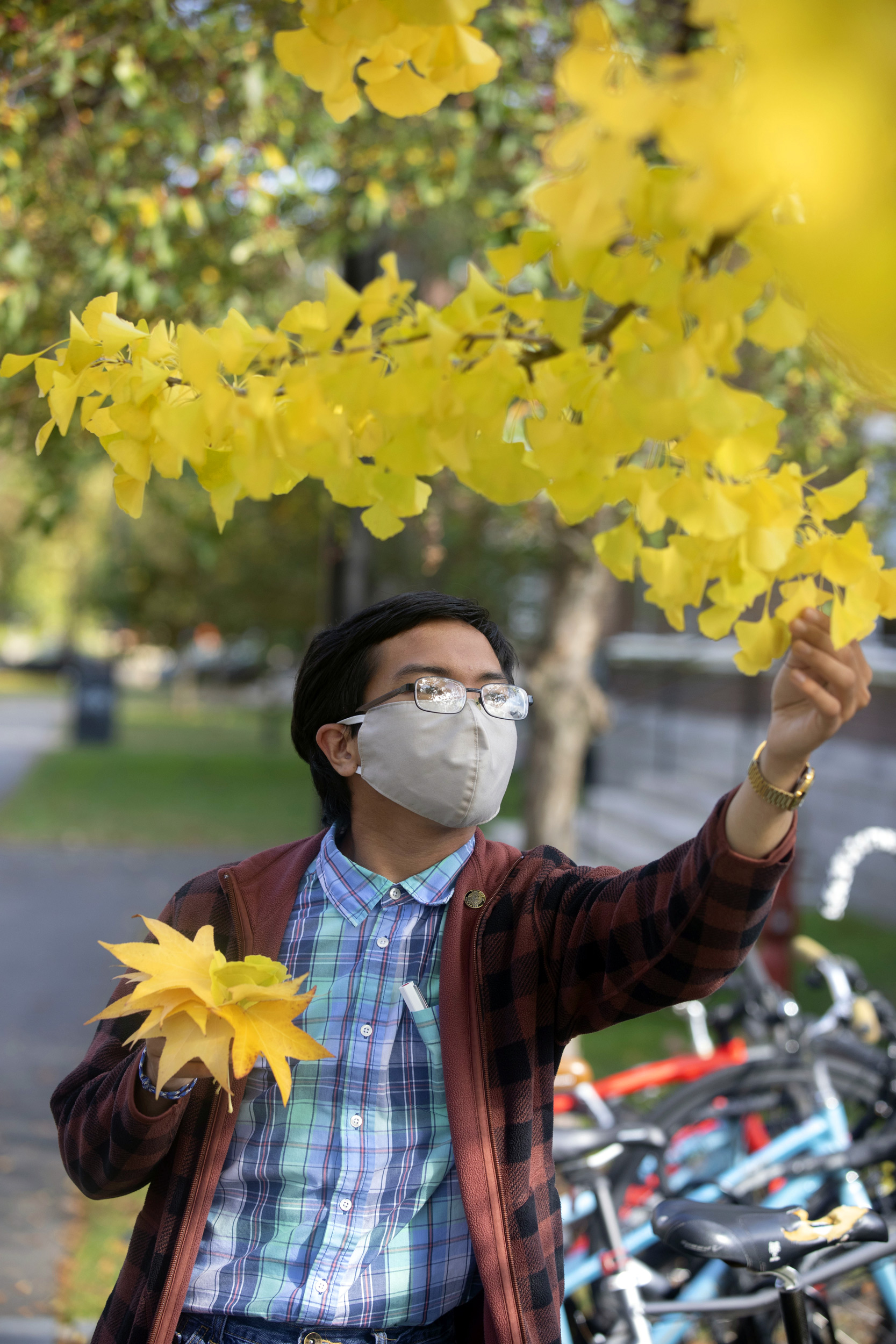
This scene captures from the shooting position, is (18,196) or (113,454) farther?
(18,196)

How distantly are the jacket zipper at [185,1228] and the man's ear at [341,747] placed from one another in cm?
51

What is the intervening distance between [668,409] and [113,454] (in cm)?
56

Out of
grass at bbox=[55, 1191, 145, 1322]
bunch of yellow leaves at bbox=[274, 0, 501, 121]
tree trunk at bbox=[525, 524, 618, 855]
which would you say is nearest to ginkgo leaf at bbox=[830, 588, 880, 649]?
bunch of yellow leaves at bbox=[274, 0, 501, 121]

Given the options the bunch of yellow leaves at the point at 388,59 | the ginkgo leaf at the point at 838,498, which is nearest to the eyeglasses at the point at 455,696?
the ginkgo leaf at the point at 838,498

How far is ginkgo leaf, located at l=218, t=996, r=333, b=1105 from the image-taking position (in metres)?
1.31

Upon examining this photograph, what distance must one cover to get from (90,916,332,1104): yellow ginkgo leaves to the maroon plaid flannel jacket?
0.70 ft

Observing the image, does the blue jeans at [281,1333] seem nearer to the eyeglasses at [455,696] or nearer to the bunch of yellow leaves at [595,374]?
the eyeglasses at [455,696]

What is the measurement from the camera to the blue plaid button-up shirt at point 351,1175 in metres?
1.51

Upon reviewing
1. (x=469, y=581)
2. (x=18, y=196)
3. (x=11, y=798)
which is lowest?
(x=11, y=798)

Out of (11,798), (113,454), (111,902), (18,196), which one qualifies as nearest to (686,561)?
(113,454)

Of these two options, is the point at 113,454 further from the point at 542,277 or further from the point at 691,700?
the point at 691,700

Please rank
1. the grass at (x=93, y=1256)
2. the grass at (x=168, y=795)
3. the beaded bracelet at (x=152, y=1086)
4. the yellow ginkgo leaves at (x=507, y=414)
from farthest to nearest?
the grass at (x=168, y=795) < the grass at (x=93, y=1256) < the beaded bracelet at (x=152, y=1086) < the yellow ginkgo leaves at (x=507, y=414)

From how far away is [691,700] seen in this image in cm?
1184

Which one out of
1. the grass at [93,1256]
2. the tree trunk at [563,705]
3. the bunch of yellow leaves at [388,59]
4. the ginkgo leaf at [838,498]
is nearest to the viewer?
the bunch of yellow leaves at [388,59]
